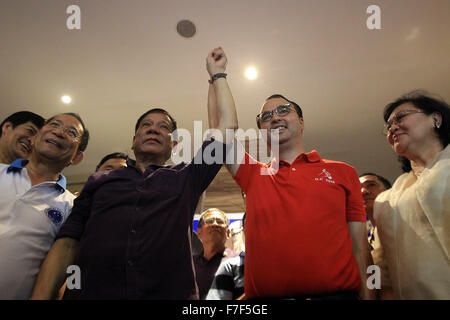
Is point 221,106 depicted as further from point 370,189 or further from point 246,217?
point 370,189

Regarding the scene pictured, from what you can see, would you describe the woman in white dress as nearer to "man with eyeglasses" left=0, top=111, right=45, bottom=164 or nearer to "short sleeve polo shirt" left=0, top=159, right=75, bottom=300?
"short sleeve polo shirt" left=0, top=159, right=75, bottom=300

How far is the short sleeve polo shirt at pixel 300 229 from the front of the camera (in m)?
0.87

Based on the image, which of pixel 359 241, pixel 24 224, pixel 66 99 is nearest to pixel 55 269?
pixel 24 224

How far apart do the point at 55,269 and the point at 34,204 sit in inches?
13.6

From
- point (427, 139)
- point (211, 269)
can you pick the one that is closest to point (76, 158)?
point (211, 269)

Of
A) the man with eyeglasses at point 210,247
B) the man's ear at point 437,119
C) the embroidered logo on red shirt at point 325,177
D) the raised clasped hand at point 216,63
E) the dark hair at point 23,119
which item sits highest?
the raised clasped hand at point 216,63

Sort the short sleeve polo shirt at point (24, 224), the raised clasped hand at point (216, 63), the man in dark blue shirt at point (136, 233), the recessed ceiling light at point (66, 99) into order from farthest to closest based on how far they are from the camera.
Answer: the recessed ceiling light at point (66, 99)
the raised clasped hand at point (216, 63)
the short sleeve polo shirt at point (24, 224)
the man in dark blue shirt at point (136, 233)

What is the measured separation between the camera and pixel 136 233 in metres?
0.91

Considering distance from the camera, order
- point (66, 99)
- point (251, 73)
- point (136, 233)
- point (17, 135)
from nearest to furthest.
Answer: point (136, 233)
point (17, 135)
point (251, 73)
point (66, 99)

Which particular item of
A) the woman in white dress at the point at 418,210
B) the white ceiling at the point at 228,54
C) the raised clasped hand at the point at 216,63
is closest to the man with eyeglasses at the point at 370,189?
the woman in white dress at the point at 418,210

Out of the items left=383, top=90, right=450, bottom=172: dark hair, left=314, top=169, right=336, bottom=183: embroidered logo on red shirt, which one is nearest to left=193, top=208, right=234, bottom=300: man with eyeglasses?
left=314, top=169, right=336, bottom=183: embroidered logo on red shirt

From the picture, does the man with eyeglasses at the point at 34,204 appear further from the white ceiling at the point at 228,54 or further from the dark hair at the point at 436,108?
the dark hair at the point at 436,108

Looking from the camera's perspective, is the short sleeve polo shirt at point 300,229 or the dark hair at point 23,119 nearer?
the short sleeve polo shirt at point 300,229

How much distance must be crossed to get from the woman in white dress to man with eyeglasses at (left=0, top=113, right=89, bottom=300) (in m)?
1.49
